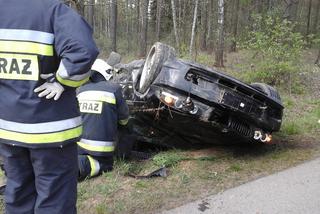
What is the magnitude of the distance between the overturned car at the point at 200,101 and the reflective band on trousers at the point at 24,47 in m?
1.95

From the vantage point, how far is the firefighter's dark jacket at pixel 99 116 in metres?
4.57

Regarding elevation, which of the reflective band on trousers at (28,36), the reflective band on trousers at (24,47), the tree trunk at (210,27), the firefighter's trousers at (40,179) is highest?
the reflective band on trousers at (28,36)

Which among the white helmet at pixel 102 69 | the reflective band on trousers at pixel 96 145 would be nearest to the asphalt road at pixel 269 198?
the reflective band on trousers at pixel 96 145

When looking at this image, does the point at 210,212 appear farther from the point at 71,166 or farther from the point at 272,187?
the point at 71,166

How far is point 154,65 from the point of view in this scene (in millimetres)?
4453

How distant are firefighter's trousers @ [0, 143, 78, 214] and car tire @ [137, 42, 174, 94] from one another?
1.83 m

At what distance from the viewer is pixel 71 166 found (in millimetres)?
2730

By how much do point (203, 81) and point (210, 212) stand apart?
58.4 inches

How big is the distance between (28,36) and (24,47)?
7 cm

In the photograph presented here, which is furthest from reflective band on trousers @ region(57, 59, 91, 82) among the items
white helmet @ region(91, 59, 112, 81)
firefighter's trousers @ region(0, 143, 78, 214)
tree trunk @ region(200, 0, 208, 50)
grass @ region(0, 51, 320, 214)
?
tree trunk @ region(200, 0, 208, 50)

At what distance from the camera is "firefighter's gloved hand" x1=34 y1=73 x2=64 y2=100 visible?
250cm

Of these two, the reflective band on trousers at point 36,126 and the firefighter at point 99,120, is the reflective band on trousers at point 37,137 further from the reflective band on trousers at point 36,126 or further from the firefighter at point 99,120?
the firefighter at point 99,120

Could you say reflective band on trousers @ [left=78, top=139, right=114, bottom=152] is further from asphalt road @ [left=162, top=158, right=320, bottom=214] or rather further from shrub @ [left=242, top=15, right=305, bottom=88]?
shrub @ [left=242, top=15, right=305, bottom=88]

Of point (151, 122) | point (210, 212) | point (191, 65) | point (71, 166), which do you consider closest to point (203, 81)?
point (191, 65)
